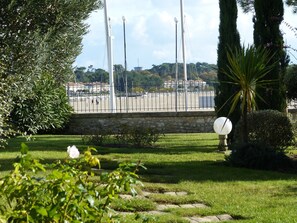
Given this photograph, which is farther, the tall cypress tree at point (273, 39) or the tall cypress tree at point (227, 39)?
the tall cypress tree at point (227, 39)

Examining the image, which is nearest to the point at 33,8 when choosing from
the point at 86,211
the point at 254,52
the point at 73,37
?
the point at 73,37

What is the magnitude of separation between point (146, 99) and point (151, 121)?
124 centimetres

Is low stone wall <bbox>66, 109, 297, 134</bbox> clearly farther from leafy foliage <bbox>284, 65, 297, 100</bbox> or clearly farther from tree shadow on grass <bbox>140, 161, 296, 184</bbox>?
tree shadow on grass <bbox>140, 161, 296, 184</bbox>

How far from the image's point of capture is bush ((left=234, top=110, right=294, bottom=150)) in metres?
14.8

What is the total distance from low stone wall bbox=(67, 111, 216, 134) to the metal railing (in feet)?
1.65

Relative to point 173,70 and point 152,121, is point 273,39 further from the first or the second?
point 173,70

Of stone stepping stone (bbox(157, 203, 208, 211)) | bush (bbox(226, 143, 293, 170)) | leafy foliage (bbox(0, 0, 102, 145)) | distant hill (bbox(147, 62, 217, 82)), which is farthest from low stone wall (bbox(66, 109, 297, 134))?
distant hill (bbox(147, 62, 217, 82))

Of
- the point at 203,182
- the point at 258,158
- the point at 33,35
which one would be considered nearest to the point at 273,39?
the point at 258,158

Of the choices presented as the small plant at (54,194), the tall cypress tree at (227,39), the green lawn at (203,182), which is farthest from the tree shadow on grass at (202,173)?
the small plant at (54,194)

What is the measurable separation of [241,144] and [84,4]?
4.31 meters

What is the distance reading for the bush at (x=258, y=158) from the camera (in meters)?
12.6

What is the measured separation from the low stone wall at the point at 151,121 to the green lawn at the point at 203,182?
6376 mm

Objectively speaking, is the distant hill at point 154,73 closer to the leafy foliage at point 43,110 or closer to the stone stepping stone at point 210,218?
the leafy foliage at point 43,110

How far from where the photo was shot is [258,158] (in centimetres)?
1260
